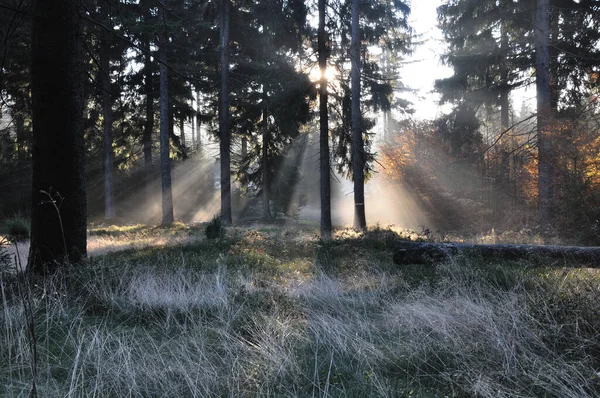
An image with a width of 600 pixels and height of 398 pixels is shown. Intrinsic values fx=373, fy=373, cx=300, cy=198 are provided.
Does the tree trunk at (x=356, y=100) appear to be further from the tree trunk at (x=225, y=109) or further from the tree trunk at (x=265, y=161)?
the tree trunk at (x=265, y=161)

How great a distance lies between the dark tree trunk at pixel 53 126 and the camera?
499 cm

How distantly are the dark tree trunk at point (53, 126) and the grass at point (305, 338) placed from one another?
1.90ft

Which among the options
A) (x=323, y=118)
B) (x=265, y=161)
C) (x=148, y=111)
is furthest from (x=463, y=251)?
(x=148, y=111)

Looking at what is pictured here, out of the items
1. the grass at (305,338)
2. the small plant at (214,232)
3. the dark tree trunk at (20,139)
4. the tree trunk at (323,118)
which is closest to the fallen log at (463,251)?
the grass at (305,338)

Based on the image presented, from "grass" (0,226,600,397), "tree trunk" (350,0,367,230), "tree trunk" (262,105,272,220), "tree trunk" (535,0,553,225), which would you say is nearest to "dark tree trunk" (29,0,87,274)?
"grass" (0,226,600,397)

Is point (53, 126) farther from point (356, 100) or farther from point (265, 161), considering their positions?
point (265, 161)

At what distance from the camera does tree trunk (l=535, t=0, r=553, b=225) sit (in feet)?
43.5

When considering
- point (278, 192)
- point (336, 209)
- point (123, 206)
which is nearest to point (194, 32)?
point (278, 192)

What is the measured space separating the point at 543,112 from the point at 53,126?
14552 mm

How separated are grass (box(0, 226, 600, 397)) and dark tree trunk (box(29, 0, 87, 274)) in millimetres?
580

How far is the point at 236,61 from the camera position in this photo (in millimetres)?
20766

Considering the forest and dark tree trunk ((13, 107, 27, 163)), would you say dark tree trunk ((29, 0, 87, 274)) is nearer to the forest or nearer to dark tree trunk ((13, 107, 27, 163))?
the forest

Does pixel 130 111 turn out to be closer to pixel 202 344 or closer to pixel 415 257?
pixel 415 257

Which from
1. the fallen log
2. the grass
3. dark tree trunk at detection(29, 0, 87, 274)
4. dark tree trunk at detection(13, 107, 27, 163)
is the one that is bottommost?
the grass
